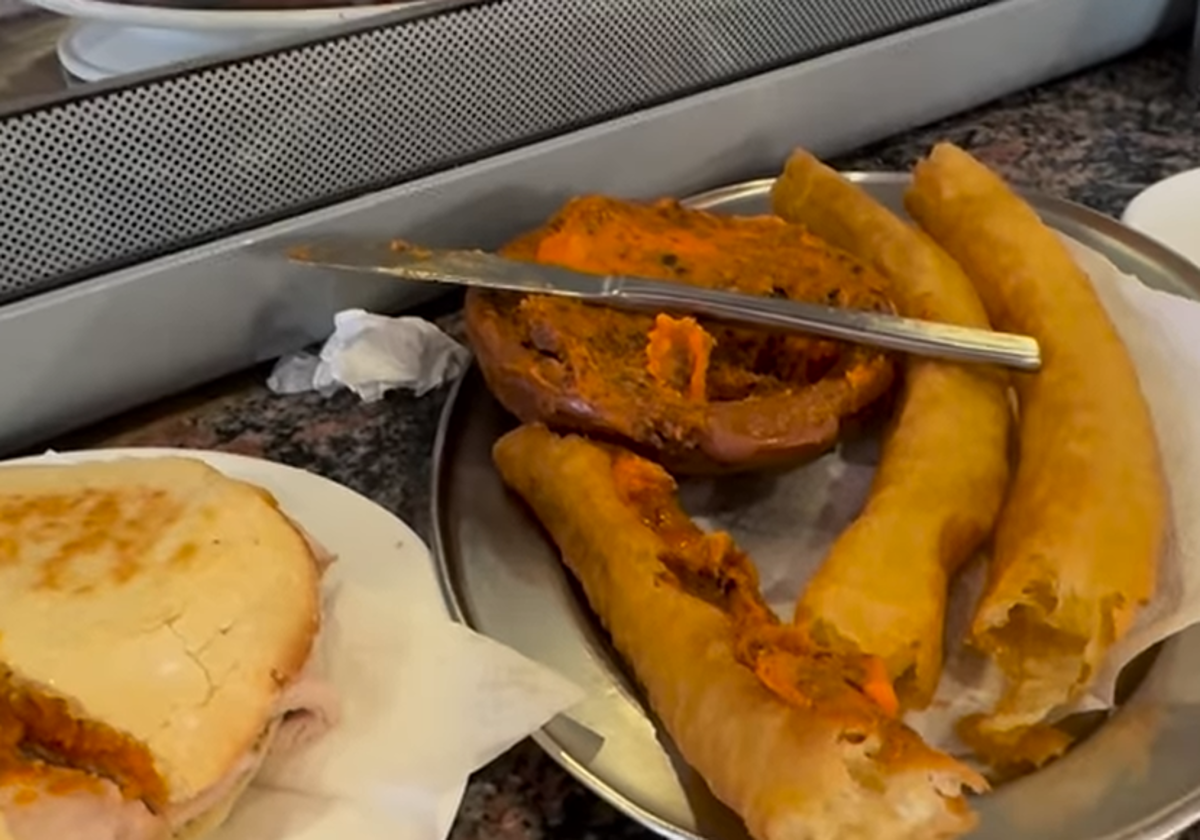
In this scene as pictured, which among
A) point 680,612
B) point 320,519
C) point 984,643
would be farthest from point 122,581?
point 984,643

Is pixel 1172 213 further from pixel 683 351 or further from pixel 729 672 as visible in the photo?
pixel 729 672

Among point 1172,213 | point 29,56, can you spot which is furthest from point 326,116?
point 1172,213

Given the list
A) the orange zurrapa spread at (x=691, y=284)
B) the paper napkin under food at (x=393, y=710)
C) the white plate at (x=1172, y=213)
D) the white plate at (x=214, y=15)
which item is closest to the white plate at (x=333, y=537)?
the paper napkin under food at (x=393, y=710)

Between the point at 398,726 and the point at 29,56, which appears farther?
the point at 29,56

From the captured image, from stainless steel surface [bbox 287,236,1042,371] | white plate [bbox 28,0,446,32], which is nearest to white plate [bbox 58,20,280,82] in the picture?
white plate [bbox 28,0,446,32]

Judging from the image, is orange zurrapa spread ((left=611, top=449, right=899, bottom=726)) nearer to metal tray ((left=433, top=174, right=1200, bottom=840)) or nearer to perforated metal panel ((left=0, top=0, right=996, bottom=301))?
metal tray ((left=433, top=174, right=1200, bottom=840))

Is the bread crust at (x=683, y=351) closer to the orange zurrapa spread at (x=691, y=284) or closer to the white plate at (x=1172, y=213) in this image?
the orange zurrapa spread at (x=691, y=284)

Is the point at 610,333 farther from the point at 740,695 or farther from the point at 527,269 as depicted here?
the point at 740,695
